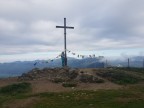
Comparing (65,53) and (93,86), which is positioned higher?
(65,53)

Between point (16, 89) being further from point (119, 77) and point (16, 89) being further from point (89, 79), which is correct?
point (119, 77)

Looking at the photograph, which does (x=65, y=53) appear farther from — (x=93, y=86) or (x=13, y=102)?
(x=13, y=102)

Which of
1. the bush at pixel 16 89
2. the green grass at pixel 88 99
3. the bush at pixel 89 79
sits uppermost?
the bush at pixel 89 79

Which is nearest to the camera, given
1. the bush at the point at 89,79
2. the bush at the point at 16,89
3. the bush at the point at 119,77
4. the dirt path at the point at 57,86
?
the dirt path at the point at 57,86

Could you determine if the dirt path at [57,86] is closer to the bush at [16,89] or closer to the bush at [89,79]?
the bush at [16,89]

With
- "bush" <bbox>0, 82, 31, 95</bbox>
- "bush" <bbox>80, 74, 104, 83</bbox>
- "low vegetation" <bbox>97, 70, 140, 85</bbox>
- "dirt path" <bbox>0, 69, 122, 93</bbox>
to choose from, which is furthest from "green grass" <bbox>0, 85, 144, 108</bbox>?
"low vegetation" <bbox>97, 70, 140, 85</bbox>

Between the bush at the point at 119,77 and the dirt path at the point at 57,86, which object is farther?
the bush at the point at 119,77

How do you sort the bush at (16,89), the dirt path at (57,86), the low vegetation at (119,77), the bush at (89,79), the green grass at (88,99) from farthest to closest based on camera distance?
1. the low vegetation at (119,77)
2. the bush at (89,79)
3. the bush at (16,89)
4. the dirt path at (57,86)
5. the green grass at (88,99)

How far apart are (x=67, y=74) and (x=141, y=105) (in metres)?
25.9

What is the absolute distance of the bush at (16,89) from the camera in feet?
183

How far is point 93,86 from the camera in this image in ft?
190

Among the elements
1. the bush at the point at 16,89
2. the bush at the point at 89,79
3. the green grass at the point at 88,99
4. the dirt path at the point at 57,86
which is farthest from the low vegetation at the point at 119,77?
the bush at the point at 16,89

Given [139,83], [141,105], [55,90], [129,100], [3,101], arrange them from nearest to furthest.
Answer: [141,105] → [129,100] → [3,101] → [55,90] → [139,83]

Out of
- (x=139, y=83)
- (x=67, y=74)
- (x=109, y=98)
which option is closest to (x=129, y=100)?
(x=109, y=98)
